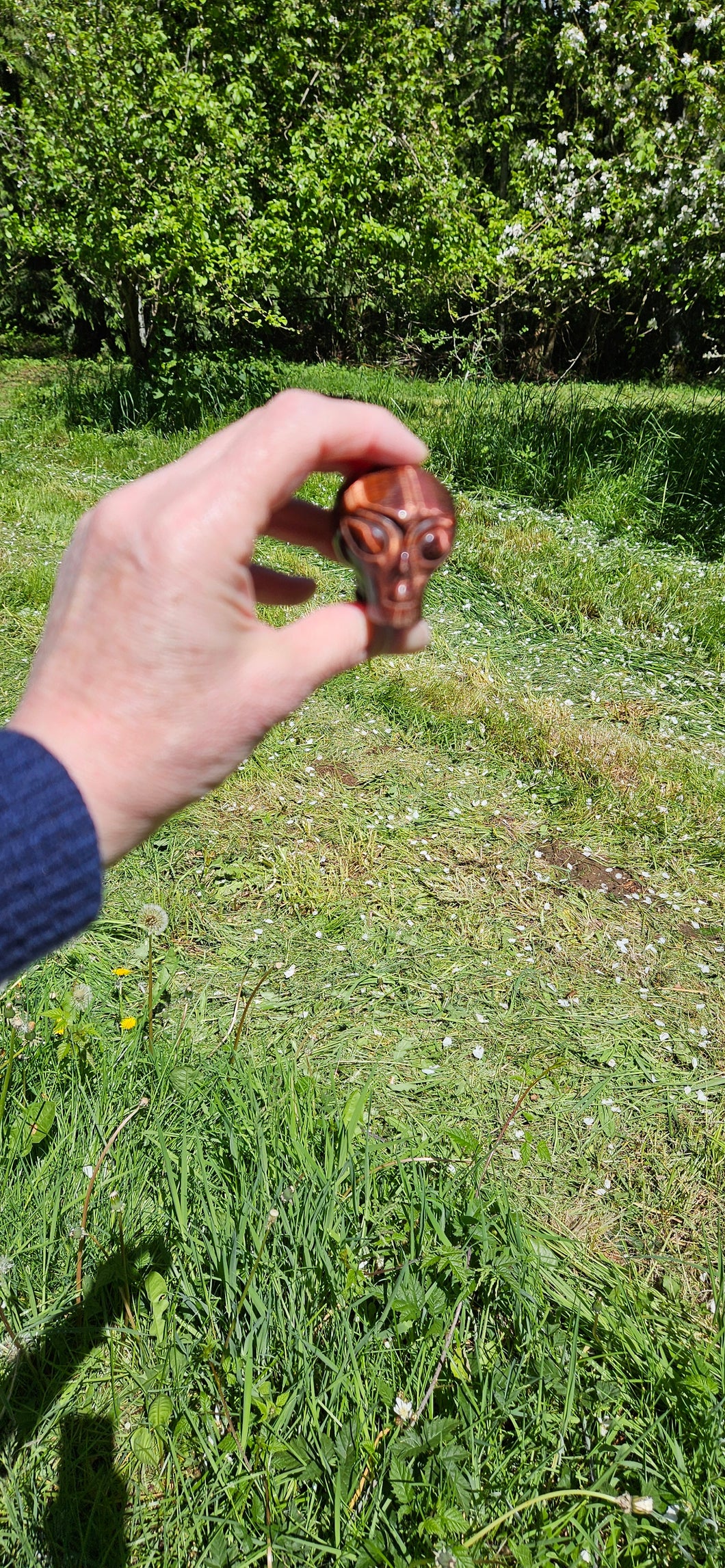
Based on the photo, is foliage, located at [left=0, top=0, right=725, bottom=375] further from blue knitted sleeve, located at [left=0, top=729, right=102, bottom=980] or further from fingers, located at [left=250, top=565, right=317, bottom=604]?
blue knitted sleeve, located at [left=0, top=729, right=102, bottom=980]

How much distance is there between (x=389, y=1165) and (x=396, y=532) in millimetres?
1485

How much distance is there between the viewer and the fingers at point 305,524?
1.43m

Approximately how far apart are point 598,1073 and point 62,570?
7.42ft

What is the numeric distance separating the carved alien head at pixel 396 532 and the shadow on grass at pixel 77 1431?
5.03 feet

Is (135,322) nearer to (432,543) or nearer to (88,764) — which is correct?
(432,543)

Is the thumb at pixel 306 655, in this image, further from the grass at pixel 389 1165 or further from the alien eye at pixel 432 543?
the grass at pixel 389 1165

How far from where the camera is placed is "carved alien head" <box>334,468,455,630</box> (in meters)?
1.32

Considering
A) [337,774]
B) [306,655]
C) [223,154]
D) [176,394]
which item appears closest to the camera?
[306,655]

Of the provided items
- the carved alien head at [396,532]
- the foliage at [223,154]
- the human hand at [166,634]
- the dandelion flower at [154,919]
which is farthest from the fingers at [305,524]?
the foliage at [223,154]

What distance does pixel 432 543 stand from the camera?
1.37 m

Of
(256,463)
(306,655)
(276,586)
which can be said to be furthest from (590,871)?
(256,463)

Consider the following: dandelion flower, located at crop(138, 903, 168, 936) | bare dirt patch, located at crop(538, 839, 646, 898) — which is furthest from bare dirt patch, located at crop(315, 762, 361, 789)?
dandelion flower, located at crop(138, 903, 168, 936)

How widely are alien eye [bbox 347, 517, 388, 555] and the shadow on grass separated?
1574 millimetres

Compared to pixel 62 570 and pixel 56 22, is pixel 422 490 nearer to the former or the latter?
pixel 62 570
